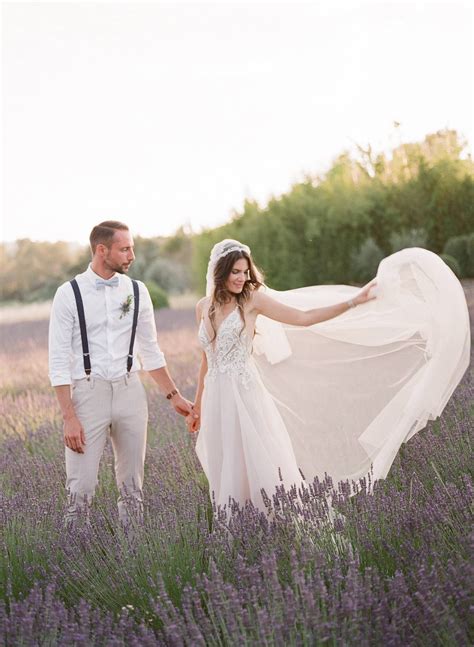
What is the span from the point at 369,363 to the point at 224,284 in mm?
1045

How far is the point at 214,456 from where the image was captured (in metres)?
3.81

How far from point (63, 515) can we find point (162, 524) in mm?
691

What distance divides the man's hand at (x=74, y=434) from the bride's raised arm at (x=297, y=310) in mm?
956

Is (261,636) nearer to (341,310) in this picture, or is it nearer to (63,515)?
(63,515)

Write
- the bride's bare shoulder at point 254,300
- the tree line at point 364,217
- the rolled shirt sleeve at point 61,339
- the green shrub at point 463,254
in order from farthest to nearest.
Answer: the tree line at point 364,217
the green shrub at point 463,254
the bride's bare shoulder at point 254,300
the rolled shirt sleeve at point 61,339

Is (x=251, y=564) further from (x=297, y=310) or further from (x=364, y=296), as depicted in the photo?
(x=364, y=296)

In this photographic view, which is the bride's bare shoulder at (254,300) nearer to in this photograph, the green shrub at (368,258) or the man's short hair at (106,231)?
the man's short hair at (106,231)

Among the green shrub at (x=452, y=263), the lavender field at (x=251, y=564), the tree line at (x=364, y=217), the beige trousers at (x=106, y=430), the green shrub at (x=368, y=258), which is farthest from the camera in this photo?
the green shrub at (x=368, y=258)

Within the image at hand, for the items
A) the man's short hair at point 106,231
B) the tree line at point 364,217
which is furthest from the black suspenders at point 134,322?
the tree line at point 364,217

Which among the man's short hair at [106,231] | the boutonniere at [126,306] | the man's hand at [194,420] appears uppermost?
the man's short hair at [106,231]

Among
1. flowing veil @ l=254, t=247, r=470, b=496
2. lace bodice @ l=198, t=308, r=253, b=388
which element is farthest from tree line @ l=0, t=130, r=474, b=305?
lace bodice @ l=198, t=308, r=253, b=388

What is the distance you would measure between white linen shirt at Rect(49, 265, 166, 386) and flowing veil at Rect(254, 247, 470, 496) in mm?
763

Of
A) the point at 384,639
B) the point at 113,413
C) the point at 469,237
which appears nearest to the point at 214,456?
the point at 113,413

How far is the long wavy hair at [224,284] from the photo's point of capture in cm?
377
